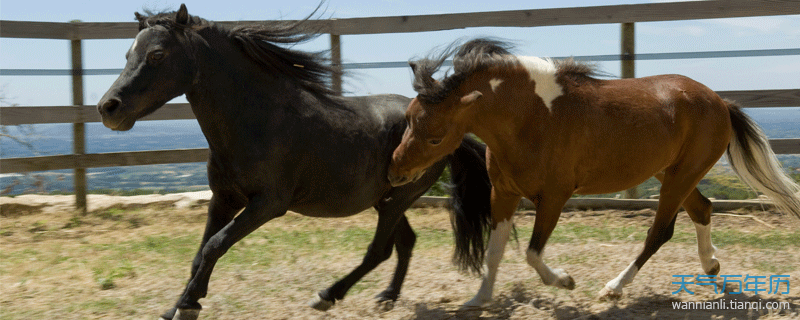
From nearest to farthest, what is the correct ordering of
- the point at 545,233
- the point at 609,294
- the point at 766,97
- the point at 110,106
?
the point at 110,106
the point at 545,233
the point at 609,294
the point at 766,97

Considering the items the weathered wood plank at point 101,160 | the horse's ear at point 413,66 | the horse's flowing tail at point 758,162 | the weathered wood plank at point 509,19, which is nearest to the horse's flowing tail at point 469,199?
the horse's ear at point 413,66

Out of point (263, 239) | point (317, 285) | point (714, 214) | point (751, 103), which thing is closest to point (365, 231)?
point (263, 239)

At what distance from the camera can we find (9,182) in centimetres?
741

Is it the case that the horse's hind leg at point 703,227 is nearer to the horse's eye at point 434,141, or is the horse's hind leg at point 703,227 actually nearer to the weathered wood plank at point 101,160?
the horse's eye at point 434,141

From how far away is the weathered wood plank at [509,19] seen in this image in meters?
6.38

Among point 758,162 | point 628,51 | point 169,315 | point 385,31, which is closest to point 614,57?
point 628,51

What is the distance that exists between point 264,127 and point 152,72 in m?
0.59

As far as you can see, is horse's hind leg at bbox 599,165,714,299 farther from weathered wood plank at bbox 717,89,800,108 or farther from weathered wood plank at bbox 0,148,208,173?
weathered wood plank at bbox 0,148,208,173

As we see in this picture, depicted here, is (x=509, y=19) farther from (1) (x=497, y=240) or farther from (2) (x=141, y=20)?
(2) (x=141, y=20)

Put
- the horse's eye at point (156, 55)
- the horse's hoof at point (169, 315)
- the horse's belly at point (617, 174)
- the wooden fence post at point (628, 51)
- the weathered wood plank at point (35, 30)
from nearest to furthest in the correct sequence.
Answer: the horse's eye at point (156, 55) < the horse's hoof at point (169, 315) < the horse's belly at point (617, 174) < the weathered wood plank at point (35, 30) < the wooden fence post at point (628, 51)

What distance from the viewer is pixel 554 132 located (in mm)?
3279

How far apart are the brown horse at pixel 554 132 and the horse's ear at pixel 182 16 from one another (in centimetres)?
118

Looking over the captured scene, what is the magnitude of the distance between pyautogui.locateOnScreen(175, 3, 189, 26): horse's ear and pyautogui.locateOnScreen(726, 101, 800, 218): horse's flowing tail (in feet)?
10.4

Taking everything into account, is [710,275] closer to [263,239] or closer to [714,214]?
[714,214]
